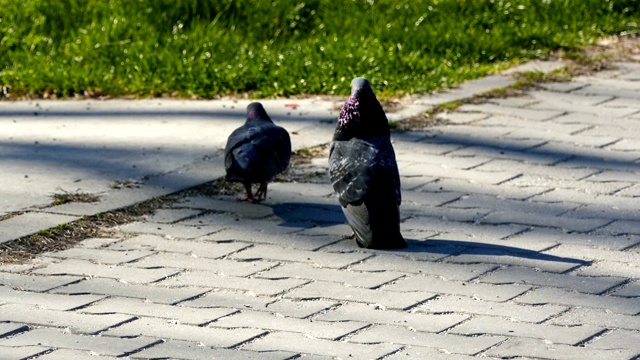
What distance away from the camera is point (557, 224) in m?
6.49

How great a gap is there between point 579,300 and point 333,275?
1.14 metres

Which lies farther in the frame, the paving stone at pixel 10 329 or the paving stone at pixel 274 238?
the paving stone at pixel 274 238

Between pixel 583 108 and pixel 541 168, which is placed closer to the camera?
pixel 541 168

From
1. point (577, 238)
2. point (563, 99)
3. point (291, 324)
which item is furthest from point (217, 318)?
point (563, 99)

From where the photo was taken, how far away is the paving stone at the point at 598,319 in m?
5.05

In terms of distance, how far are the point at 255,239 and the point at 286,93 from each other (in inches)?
130

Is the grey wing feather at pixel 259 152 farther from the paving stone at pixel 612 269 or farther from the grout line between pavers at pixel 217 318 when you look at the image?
the paving stone at pixel 612 269

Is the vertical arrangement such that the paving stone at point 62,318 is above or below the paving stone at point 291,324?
above

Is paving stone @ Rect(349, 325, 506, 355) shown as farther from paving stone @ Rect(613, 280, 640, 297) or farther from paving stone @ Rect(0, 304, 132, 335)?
paving stone @ Rect(0, 304, 132, 335)

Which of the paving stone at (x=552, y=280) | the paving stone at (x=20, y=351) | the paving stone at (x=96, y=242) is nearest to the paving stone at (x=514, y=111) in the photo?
the paving stone at (x=552, y=280)

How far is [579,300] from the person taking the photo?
5.37 metres

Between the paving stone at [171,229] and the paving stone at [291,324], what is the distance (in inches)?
48.7

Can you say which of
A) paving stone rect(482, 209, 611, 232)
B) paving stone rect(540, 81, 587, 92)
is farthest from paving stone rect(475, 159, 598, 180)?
paving stone rect(540, 81, 587, 92)

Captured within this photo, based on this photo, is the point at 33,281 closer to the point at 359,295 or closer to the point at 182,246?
the point at 182,246
